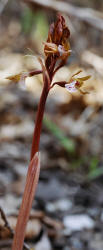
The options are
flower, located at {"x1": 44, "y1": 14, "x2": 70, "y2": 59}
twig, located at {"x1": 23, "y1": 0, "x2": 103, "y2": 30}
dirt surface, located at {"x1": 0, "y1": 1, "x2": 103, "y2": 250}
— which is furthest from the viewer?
twig, located at {"x1": 23, "y1": 0, "x2": 103, "y2": 30}

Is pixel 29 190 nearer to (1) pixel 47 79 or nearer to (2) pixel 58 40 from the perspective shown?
(1) pixel 47 79

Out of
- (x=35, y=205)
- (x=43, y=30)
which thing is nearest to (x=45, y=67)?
(x=35, y=205)

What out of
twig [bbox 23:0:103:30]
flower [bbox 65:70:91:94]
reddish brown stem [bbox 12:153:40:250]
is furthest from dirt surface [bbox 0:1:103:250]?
twig [bbox 23:0:103:30]

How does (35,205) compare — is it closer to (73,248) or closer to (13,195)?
(13,195)

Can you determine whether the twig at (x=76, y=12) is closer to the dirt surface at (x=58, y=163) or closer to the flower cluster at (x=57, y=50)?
the dirt surface at (x=58, y=163)

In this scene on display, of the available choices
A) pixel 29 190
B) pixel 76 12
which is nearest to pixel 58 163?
pixel 76 12

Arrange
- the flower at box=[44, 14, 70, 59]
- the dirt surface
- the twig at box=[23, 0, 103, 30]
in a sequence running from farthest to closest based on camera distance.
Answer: the twig at box=[23, 0, 103, 30] < the dirt surface < the flower at box=[44, 14, 70, 59]

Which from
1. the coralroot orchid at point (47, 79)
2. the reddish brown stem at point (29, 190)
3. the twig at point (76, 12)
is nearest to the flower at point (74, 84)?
the coralroot orchid at point (47, 79)

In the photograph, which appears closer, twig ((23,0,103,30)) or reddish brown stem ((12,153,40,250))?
reddish brown stem ((12,153,40,250))

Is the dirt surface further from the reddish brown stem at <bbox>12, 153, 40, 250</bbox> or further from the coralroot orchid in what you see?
the reddish brown stem at <bbox>12, 153, 40, 250</bbox>

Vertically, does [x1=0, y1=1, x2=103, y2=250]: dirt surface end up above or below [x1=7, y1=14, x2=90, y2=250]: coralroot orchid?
below
